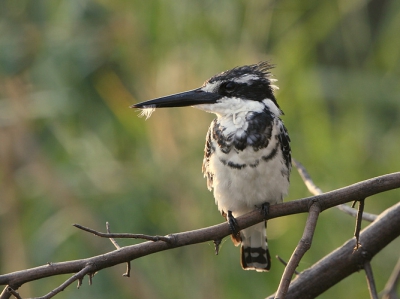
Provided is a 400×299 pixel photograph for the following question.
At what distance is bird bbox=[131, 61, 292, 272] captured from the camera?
2045mm

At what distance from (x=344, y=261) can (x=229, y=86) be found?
27.6 inches

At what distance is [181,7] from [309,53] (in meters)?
0.67

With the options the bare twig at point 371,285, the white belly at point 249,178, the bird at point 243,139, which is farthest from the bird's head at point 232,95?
the bare twig at point 371,285

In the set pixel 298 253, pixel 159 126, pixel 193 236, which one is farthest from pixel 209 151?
pixel 159 126

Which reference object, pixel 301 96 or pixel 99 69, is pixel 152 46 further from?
pixel 301 96

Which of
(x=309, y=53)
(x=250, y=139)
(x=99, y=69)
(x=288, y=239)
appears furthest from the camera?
(x=99, y=69)

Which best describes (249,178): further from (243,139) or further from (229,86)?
(229,86)

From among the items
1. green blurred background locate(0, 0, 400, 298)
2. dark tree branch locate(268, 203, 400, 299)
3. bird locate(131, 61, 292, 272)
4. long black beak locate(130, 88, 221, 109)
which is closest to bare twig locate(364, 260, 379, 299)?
dark tree branch locate(268, 203, 400, 299)

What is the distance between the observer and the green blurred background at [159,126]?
9.68 feet

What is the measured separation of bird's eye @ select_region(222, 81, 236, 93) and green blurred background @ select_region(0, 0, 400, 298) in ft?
2.65

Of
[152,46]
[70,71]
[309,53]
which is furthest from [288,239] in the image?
[70,71]

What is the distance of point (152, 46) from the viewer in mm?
3260

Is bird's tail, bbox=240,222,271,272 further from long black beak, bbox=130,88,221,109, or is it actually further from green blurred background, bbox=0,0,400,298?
long black beak, bbox=130,88,221,109

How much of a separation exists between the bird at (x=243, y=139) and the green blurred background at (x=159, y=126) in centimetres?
75
